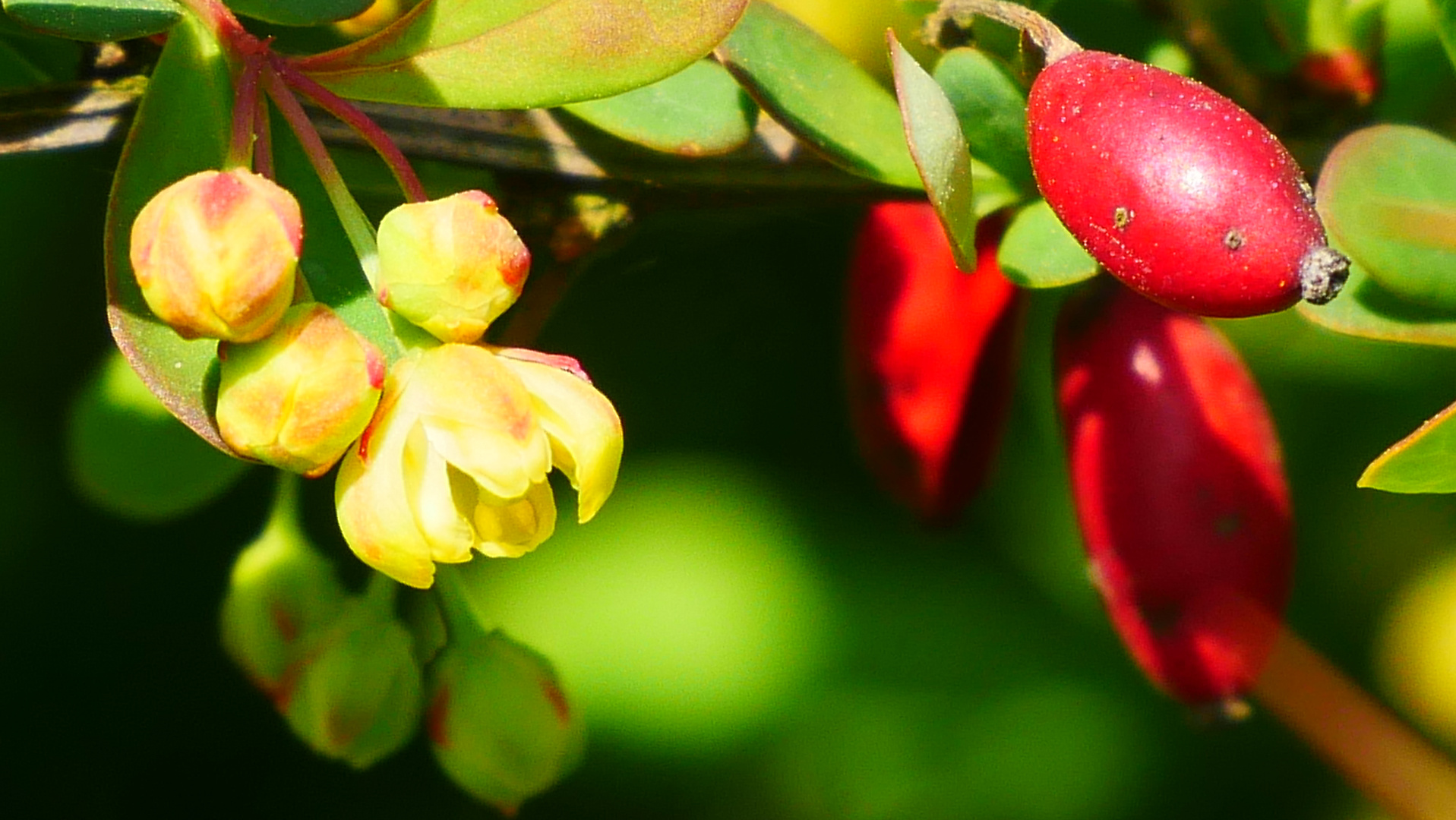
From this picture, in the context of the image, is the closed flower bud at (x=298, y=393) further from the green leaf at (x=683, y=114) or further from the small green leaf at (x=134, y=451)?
the small green leaf at (x=134, y=451)

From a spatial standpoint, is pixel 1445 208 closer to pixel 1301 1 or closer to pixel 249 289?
pixel 1301 1

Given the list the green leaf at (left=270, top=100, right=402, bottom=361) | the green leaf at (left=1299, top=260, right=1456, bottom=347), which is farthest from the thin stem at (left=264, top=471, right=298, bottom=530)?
the green leaf at (left=1299, top=260, right=1456, bottom=347)

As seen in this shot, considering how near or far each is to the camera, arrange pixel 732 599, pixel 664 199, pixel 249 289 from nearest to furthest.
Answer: pixel 249 289 < pixel 664 199 < pixel 732 599

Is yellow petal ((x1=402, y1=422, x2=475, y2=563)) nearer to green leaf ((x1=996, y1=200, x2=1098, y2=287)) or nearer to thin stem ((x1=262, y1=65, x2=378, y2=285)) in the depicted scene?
thin stem ((x1=262, y1=65, x2=378, y2=285))

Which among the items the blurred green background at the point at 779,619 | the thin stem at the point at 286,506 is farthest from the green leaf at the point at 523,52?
the blurred green background at the point at 779,619

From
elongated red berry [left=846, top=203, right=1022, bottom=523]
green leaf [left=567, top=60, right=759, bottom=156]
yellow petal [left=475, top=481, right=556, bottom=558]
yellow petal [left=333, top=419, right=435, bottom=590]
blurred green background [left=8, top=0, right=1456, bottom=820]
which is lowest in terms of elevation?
blurred green background [left=8, top=0, right=1456, bottom=820]

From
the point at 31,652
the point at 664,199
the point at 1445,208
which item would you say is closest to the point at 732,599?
the point at 31,652

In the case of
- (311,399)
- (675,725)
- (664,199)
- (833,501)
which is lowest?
(675,725)
